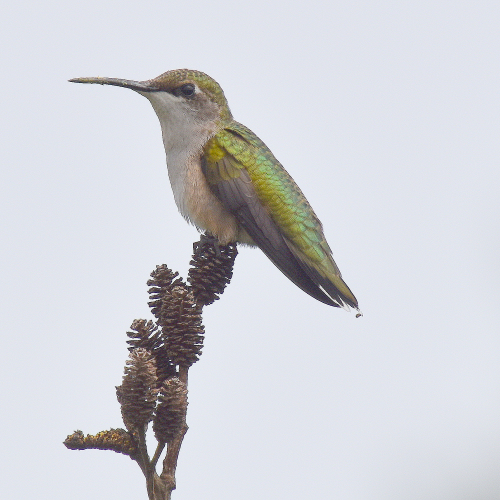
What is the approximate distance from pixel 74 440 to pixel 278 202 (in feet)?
12.2

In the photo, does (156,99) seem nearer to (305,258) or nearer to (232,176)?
(232,176)

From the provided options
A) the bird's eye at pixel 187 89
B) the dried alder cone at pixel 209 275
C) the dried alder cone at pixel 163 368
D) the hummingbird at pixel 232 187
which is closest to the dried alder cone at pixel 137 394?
the dried alder cone at pixel 163 368

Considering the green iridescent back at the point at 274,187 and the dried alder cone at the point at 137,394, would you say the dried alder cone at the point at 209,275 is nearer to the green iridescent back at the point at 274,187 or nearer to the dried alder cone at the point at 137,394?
the dried alder cone at the point at 137,394

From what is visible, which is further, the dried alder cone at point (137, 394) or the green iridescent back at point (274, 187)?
the green iridescent back at point (274, 187)

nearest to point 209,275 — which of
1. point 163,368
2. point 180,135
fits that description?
point 163,368

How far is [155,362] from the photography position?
3783mm

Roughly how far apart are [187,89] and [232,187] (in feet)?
3.26

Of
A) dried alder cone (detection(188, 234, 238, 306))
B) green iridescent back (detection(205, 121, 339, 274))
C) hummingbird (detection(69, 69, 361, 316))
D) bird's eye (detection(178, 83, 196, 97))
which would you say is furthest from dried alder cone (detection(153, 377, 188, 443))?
bird's eye (detection(178, 83, 196, 97))

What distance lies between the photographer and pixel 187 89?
6.96 meters

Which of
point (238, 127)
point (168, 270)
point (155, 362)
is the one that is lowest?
point (155, 362)

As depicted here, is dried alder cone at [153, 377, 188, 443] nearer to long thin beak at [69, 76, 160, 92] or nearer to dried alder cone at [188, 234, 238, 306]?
dried alder cone at [188, 234, 238, 306]

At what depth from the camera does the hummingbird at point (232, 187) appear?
6.45 meters

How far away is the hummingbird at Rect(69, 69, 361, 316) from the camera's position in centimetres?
645

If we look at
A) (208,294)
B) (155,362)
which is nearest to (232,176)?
(208,294)
